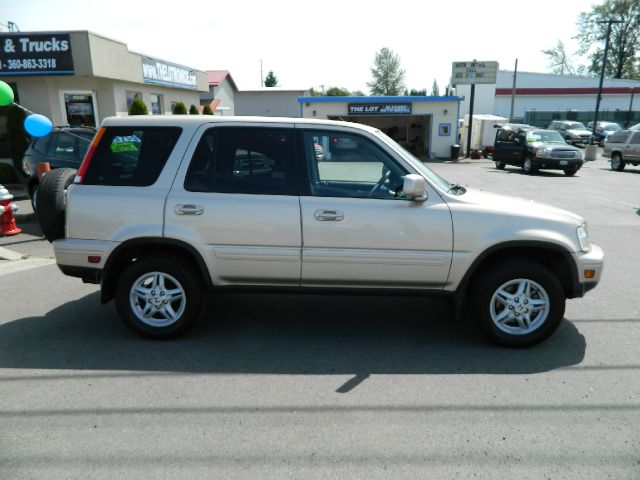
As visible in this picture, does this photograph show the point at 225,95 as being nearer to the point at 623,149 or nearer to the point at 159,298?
the point at 623,149

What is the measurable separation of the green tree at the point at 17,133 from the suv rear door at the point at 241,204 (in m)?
13.2

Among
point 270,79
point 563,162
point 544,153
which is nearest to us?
point 563,162

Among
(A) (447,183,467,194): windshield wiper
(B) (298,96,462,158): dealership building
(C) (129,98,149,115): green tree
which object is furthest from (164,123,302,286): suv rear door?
(B) (298,96,462,158): dealership building

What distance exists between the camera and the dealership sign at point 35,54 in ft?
48.5

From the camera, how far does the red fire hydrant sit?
842cm

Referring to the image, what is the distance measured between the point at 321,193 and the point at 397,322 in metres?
1.59

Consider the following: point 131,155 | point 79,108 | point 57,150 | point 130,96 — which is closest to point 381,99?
point 130,96

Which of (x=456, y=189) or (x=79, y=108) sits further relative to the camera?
(x=79, y=108)

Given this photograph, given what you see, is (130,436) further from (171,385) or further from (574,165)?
(574,165)

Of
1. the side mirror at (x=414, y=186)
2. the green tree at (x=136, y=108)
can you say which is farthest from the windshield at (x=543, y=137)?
the side mirror at (x=414, y=186)

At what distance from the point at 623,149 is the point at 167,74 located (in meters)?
19.6

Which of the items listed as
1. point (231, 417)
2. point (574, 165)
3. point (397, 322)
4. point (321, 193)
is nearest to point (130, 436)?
point (231, 417)

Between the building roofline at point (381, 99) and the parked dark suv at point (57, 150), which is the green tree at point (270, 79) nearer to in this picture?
the building roofline at point (381, 99)

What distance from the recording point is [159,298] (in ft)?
14.3
